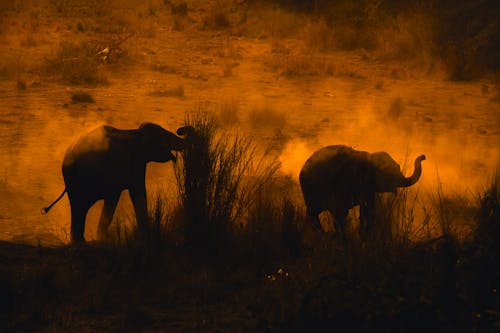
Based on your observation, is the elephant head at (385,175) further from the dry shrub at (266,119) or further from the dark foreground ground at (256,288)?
Answer: the dry shrub at (266,119)

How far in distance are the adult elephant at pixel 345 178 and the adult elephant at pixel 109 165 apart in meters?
1.18

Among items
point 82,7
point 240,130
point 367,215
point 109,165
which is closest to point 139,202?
point 109,165

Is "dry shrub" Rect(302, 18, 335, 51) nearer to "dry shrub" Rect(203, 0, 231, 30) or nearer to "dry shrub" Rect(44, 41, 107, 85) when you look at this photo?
"dry shrub" Rect(203, 0, 231, 30)

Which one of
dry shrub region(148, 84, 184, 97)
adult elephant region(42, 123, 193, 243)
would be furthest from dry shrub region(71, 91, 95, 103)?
adult elephant region(42, 123, 193, 243)

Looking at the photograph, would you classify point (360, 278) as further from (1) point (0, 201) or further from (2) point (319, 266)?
(1) point (0, 201)

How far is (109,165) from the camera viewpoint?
6254mm

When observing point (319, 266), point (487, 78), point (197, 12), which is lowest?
point (319, 266)

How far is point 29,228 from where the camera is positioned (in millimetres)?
7023

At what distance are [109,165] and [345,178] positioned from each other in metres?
1.96

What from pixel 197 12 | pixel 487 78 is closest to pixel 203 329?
pixel 487 78

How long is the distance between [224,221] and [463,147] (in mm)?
5767

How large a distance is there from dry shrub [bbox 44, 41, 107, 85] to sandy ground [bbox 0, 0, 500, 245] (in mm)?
240

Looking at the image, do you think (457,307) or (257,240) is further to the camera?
(257,240)

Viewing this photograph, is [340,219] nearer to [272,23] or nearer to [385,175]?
[385,175]
